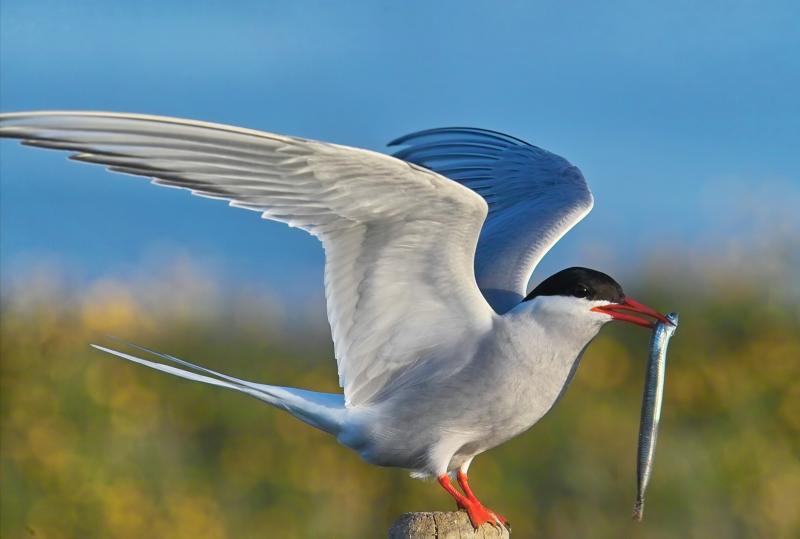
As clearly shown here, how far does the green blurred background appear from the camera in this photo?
768 centimetres

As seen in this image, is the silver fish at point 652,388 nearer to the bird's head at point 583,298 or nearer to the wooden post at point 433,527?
the bird's head at point 583,298

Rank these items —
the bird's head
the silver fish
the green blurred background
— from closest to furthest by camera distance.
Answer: the bird's head, the silver fish, the green blurred background

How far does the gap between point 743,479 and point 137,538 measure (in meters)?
3.82

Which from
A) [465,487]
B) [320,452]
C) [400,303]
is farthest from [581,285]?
[320,452]

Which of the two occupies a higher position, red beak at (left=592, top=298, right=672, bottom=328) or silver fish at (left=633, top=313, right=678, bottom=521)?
red beak at (left=592, top=298, right=672, bottom=328)

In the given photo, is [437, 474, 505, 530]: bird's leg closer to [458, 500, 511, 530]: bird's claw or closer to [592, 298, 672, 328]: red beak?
[458, 500, 511, 530]: bird's claw

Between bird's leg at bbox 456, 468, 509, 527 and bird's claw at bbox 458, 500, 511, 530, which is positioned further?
bird's leg at bbox 456, 468, 509, 527

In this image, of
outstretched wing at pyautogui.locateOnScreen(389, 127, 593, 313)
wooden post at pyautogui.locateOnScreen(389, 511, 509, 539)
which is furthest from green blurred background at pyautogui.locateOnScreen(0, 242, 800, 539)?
wooden post at pyautogui.locateOnScreen(389, 511, 509, 539)

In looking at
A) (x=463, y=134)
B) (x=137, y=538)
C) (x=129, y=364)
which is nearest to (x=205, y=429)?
(x=129, y=364)

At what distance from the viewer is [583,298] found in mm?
4621

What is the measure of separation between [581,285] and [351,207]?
3.20 ft

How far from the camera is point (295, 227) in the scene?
164 inches

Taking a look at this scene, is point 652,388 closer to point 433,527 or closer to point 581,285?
point 581,285

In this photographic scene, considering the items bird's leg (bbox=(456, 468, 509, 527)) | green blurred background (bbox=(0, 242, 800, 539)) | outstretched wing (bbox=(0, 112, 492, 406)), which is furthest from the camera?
green blurred background (bbox=(0, 242, 800, 539))
